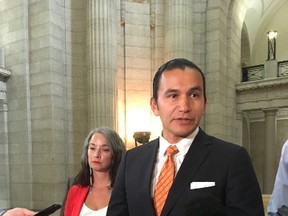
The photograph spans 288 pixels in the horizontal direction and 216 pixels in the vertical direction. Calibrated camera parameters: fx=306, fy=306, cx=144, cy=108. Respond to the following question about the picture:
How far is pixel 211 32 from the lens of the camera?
474 inches

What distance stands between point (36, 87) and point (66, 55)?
1.48 metres

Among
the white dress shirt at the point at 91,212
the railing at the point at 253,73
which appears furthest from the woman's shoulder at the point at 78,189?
the railing at the point at 253,73

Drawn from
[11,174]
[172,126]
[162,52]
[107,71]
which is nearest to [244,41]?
[162,52]

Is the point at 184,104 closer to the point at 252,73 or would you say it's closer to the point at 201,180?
the point at 201,180

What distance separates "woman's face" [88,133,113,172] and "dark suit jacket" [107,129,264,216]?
3.56 ft

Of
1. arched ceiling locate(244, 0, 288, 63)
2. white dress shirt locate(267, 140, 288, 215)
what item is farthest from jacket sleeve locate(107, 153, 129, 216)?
arched ceiling locate(244, 0, 288, 63)

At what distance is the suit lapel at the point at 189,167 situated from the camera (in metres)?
1.26

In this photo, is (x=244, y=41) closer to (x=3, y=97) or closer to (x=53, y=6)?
(x=53, y=6)

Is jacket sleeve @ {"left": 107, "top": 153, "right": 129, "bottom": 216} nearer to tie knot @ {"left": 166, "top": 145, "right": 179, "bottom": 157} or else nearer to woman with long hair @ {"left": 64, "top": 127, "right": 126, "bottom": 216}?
tie knot @ {"left": 166, "top": 145, "right": 179, "bottom": 157}

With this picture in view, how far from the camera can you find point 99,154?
253 cm

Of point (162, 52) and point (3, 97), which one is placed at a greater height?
point (162, 52)

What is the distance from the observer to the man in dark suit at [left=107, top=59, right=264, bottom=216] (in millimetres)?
1210

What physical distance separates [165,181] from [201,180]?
0.16 m

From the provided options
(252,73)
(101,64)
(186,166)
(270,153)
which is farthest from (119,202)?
(252,73)
